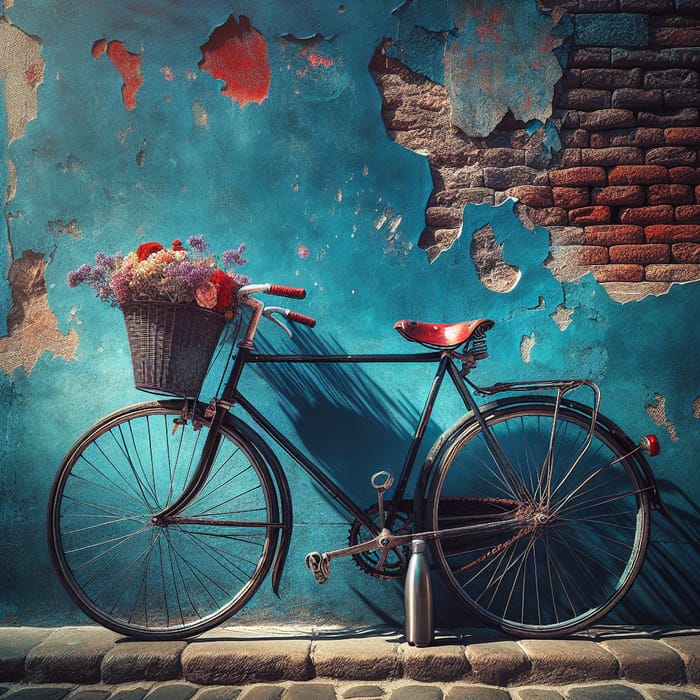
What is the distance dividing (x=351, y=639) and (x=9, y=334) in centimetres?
228

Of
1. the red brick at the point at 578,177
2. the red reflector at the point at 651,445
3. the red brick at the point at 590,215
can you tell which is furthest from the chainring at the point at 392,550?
the red brick at the point at 578,177

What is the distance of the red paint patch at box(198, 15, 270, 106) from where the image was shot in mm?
3445

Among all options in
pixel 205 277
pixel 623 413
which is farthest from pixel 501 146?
pixel 205 277

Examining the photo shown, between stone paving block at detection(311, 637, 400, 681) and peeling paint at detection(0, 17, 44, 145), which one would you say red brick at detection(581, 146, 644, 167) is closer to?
stone paving block at detection(311, 637, 400, 681)

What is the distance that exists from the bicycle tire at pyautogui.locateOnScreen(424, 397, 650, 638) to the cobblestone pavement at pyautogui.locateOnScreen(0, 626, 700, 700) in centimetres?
30

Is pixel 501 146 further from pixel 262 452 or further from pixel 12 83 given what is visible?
pixel 12 83

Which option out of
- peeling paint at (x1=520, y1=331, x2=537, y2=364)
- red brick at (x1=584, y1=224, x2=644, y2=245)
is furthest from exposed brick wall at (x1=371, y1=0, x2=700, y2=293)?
peeling paint at (x1=520, y1=331, x2=537, y2=364)

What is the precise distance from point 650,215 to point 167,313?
2.48 metres

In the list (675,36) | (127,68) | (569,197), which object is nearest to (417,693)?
(569,197)

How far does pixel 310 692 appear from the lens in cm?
261

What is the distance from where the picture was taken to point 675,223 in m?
3.42

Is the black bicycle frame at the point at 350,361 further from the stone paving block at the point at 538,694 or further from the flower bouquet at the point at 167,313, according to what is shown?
the stone paving block at the point at 538,694

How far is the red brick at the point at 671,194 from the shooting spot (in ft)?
11.2

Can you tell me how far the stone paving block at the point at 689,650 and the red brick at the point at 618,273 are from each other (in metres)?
1.70
